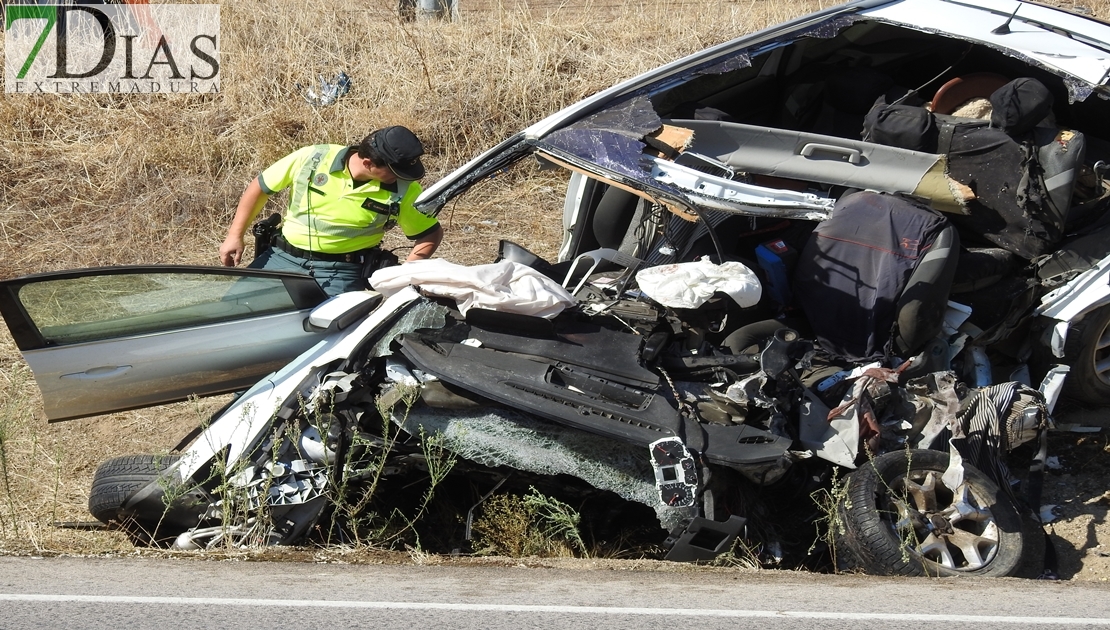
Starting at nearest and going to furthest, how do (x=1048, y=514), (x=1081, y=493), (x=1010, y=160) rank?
1. (x=1048, y=514)
2. (x=1081, y=493)
3. (x=1010, y=160)

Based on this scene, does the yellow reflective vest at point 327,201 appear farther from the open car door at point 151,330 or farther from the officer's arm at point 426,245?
the open car door at point 151,330

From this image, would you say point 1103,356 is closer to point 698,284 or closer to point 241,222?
point 698,284

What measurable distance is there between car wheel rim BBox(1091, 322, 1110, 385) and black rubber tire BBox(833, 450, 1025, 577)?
159 cm

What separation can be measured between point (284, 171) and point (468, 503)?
214cm

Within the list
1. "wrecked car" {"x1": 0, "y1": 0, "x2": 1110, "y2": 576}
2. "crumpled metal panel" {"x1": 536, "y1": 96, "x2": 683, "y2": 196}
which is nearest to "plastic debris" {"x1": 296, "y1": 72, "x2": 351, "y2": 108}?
"wrecked car" {"x1": 0, "y1": 0, "x2": 1110, "y2": 576}

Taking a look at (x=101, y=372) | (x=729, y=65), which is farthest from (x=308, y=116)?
(x=101, y=372)

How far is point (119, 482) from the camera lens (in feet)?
13.0

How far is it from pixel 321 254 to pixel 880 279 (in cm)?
292

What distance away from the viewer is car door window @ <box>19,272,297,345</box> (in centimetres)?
393

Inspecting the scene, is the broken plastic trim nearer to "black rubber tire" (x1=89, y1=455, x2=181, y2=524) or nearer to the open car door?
the open car door

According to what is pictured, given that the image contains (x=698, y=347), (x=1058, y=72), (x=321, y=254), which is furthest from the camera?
(x=321, y=254)

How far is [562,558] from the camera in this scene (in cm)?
405

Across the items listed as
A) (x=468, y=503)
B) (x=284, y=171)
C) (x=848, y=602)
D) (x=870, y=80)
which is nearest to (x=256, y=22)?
(x=284, y=171)

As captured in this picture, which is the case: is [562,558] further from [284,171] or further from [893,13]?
[893,13]
